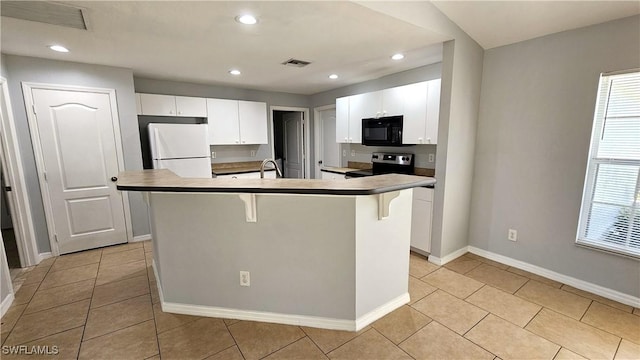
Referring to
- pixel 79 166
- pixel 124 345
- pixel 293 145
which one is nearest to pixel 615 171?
pixel 124 345

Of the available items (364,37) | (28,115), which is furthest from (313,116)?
(28,115)

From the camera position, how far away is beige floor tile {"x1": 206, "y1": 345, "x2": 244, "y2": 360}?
5.68 ft

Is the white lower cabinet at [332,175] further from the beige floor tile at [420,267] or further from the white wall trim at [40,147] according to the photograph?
the white wall trim at [40,147]

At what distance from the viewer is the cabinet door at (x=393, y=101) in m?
3.47

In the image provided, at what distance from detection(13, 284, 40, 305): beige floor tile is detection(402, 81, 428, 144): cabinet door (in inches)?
162

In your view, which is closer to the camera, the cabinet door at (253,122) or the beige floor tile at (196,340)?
the beige floor tile at (196,340)

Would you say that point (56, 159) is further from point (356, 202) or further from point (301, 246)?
point (356, 202)

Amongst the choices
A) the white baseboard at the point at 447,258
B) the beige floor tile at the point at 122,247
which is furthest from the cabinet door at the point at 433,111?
the beige floor tile at the point at 122,247

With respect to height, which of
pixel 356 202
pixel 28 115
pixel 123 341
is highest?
pixel 28 115

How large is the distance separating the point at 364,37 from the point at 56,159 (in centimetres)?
367

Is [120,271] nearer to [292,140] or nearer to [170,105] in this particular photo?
[170,105]

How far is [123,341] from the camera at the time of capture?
6.20ft

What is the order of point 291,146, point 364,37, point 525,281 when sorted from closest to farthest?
point 364,37
point 525,281
point 291,146

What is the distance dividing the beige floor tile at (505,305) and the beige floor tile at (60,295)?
3.44 m
